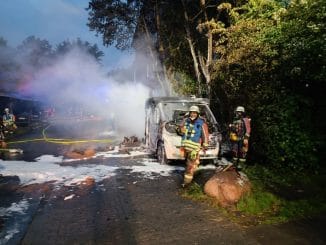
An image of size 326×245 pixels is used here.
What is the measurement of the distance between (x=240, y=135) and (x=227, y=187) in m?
3.28

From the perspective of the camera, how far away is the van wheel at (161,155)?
12.0 metres

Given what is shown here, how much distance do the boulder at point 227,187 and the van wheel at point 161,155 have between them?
3.63 m

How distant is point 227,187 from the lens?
807 cm

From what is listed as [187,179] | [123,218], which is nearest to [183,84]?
[187,179]

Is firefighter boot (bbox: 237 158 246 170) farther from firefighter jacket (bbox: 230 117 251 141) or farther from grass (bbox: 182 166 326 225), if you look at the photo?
grass (bbox: 182 166 326 225)

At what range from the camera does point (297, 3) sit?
34.1 ft

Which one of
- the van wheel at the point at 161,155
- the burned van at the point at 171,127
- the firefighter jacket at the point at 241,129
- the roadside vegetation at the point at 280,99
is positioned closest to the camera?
the roadside vegetation at the point at 280,99

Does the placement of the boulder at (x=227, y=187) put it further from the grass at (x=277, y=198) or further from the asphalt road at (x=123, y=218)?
the asphalt road at (x=123, y=218)

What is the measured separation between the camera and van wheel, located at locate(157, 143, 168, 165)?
12047mm

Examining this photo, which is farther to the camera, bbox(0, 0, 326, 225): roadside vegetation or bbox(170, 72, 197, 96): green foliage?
bbox(170, 72, 197, 96): green foliage

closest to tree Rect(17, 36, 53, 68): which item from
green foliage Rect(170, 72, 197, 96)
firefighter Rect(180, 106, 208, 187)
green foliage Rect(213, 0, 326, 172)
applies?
green foliage Rect(170, 72, 197, 96)

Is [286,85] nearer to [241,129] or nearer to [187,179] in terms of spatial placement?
[241,129]

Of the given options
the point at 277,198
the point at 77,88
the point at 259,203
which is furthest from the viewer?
the point at 77,88

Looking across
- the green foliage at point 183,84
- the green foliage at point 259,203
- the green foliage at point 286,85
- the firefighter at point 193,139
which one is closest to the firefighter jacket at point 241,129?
the green foliage at point 286,85
